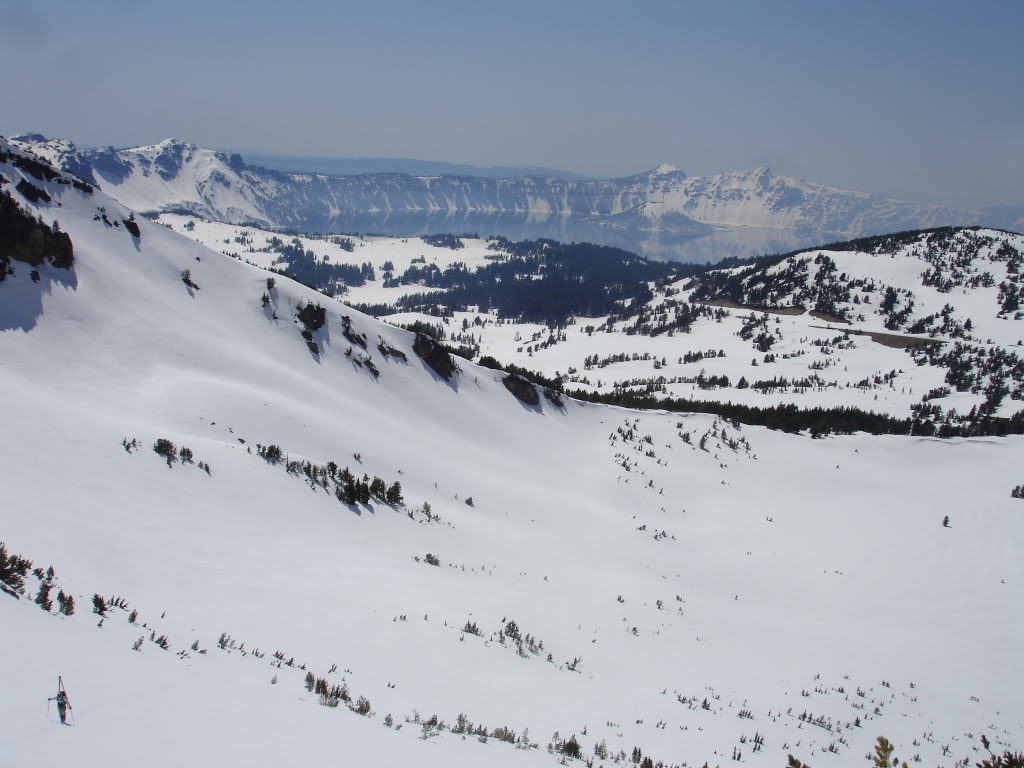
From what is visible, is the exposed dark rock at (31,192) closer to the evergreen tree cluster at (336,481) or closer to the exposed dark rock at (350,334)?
the exposed dark rock at (350,334)

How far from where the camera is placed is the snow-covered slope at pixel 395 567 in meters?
7.39

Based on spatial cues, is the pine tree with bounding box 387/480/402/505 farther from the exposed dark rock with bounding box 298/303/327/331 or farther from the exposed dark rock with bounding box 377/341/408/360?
the exposed dark rock with bounding box 377/341/408/360

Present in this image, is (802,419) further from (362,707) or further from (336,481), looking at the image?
(362,707)

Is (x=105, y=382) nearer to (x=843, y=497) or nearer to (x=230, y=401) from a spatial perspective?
(x=230, y=401)

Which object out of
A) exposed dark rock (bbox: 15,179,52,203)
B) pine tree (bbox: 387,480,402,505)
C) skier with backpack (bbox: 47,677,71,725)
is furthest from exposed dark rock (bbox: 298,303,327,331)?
skier with backpack (bbox: 47,677,71,725)

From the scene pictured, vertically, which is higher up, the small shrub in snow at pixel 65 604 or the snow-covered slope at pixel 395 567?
the small shrub in snow at pixel 65 604

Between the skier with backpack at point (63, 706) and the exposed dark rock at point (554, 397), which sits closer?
the skier with backpack at point (63, 706)

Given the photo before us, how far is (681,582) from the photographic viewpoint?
2155cm

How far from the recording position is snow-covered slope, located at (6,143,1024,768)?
291 inches

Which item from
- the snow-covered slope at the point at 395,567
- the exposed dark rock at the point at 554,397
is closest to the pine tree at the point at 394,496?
the snow-covered slope at the point at 395,567

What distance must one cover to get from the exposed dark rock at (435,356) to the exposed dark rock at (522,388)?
203 inches

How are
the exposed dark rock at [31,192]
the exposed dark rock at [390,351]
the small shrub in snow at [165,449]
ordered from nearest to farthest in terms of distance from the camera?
the small shrub in snow at [165,449]
the exposed dark rock at [31,192]
the exposed dark rock at [390,351]

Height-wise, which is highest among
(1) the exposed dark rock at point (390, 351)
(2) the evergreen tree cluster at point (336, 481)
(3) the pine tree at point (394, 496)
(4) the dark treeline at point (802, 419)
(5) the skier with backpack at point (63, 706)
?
(5) the skier with backpack at point (63, 706)

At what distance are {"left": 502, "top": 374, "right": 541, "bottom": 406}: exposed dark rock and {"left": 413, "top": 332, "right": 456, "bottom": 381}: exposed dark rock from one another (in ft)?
16.9
